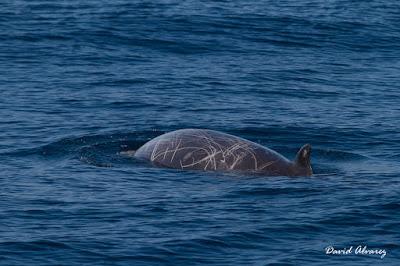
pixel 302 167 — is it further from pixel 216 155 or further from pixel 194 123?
pixel 194 123

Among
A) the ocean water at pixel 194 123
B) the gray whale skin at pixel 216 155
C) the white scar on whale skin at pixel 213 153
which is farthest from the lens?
the white scar on whale skin at pixel 213 153

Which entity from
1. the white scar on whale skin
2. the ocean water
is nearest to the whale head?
the ocean water

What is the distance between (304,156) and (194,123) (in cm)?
691

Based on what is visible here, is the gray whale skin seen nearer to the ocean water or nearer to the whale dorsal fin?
the whale dorsal fin

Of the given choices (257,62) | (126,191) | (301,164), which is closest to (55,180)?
(126,191)

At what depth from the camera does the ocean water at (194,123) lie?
74.5 feet

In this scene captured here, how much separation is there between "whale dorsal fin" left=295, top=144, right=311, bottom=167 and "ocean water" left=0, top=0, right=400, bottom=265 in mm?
408

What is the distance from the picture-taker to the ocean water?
22703 millimetres

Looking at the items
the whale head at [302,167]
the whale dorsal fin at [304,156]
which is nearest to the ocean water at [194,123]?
the whale head at [302,167]

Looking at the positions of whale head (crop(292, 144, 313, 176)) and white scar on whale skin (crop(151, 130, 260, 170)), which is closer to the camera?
whale head (crop(292, 144, 313, 176))

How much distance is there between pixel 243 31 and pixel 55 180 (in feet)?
72.8

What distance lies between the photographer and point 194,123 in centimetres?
3369

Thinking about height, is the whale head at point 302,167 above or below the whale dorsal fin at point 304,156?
below

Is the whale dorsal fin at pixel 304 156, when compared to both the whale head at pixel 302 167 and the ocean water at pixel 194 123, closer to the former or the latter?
the whale head at pixel 302 167
